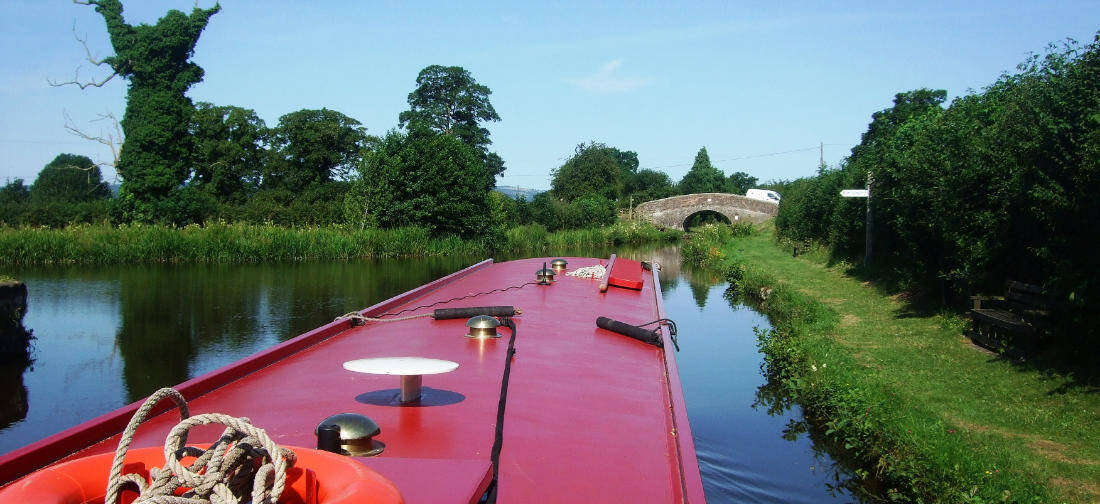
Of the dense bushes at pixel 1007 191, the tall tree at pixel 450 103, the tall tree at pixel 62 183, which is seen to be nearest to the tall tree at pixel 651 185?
the tall tree at pixel 450 103

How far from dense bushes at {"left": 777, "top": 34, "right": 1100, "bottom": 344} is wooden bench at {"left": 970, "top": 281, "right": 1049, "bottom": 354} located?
266mm

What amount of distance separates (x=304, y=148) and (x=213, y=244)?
20.2 meters

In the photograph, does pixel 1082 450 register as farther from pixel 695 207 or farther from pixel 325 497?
pixel 695 207

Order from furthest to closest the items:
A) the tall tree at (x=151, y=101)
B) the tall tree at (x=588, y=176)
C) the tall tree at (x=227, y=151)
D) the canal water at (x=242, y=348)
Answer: the tall tree at (x=588, y=176) < the tall tree at (x=227, y=151) < the tall tree at (x=151, y=101) < the canal water at (x=242, y=348)

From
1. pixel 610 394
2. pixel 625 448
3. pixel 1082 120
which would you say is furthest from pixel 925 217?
pixel 625 448

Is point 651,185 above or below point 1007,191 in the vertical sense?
above

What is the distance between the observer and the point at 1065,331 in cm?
666

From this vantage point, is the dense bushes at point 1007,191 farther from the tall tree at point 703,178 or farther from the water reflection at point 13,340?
the tall tree at point 703,178

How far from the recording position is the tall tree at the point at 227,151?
123 feet

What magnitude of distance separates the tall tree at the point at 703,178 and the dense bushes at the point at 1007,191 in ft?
172

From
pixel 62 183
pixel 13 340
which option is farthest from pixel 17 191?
pixel 13 340

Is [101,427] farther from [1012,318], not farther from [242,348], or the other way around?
A: [1012,318]

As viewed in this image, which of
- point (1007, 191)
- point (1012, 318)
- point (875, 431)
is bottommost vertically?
point (875, 431)

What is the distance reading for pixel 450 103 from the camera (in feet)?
142
